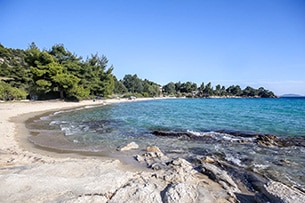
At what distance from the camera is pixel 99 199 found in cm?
393

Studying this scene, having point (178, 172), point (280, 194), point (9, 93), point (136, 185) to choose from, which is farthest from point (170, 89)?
point (280, 194)

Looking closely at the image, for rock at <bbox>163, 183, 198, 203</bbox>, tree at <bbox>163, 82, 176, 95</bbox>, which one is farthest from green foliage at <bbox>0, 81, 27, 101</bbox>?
tree at <bbox>163, 82, 176, 95</bbox>

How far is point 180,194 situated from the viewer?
165 inches

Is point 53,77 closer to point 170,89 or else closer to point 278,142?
point 278,142

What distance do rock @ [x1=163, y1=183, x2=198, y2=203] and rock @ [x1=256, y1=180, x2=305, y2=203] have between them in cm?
163

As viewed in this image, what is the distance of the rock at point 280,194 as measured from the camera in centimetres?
387

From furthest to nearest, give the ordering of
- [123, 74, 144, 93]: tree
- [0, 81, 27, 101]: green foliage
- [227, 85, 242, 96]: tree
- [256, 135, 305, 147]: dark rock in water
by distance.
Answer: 1. [227, 85, 242, 96]: tree
2. [123, 74, 144, 93]: tree
3. [0, 81, 27, 101]: green foliage
4. [256, 135, 305, 147]: dark rock in water

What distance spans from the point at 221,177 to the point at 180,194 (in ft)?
7.15

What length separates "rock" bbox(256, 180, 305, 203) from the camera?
3867 millimetres

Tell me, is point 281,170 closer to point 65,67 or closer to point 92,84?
point 65,67

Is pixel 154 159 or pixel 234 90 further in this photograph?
pixel 234 90

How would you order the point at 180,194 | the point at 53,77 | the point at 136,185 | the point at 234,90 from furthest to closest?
the point at 234,90
the point at 53,77
the point at 136,185
the point at 180,194

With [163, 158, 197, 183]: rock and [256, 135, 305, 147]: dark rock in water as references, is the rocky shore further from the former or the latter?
[256, 135, 305, 147]: dark rock in water

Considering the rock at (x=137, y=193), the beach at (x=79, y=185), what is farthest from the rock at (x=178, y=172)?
the rock at (x=137, y=193)
